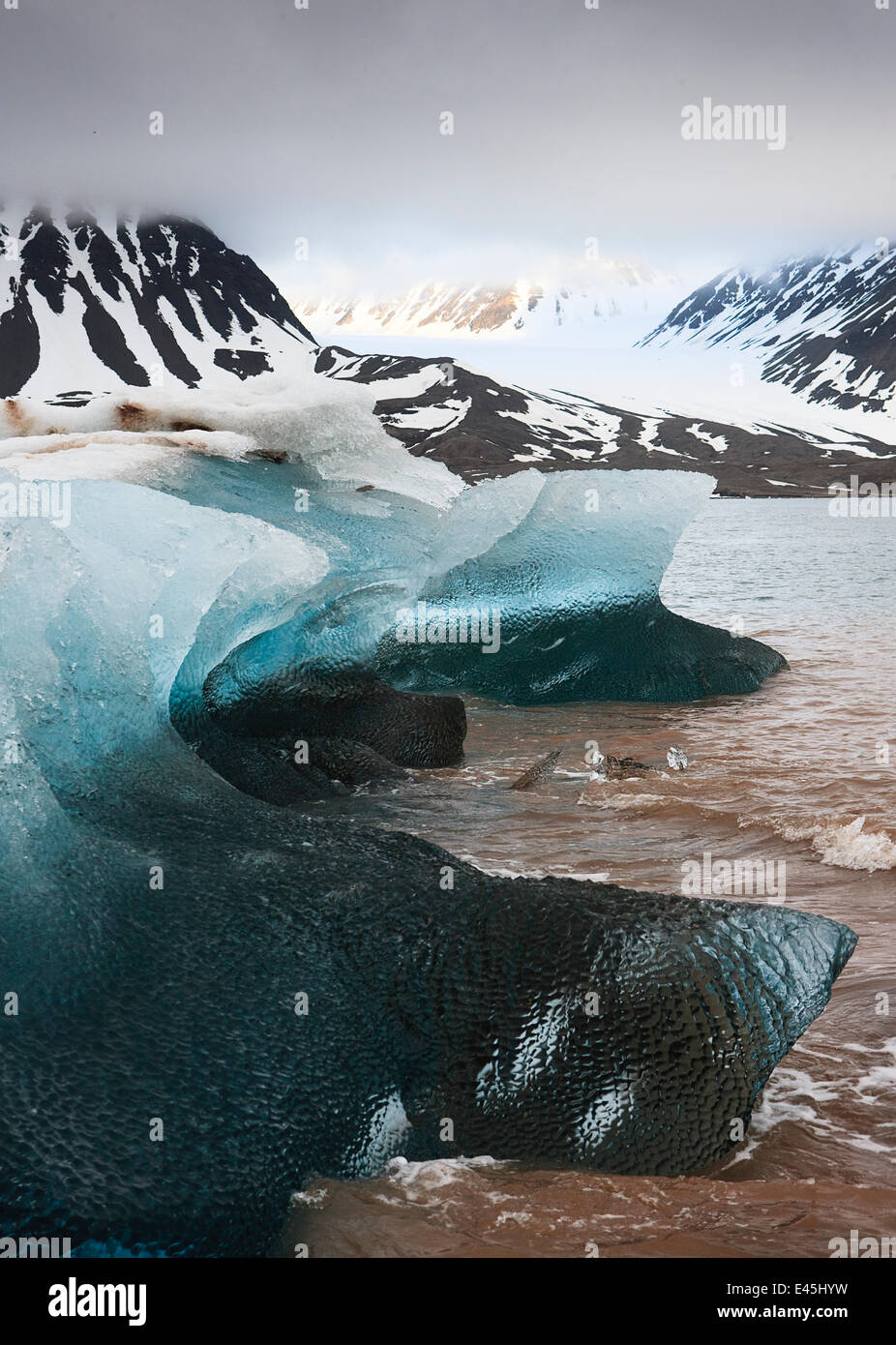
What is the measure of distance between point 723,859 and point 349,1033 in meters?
3.90

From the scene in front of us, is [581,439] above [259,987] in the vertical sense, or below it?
above

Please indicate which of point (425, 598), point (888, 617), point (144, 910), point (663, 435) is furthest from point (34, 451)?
point (663, 435)

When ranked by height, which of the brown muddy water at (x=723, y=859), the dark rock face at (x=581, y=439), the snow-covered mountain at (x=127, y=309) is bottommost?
the brown muddy water at (x=723, y=859)

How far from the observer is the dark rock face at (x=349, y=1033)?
3449mm

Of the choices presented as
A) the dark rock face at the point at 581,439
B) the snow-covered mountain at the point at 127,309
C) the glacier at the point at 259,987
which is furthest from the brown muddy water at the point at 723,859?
the snow-covered mountain at the point at 127,309

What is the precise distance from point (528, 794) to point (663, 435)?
471 ft

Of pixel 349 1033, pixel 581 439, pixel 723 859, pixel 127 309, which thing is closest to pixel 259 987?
pixel 349 1033

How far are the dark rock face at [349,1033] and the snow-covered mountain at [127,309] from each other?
437 feet

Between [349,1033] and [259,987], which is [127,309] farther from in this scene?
[349,1033]

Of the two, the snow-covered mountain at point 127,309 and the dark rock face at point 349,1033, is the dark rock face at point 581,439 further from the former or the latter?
the dark rock face at point 349,1033

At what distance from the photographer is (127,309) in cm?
16300

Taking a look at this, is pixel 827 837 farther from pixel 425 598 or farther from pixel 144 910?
pixel 425 598

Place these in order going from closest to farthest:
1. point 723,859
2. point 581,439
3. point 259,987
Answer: point 259,987 < point 723,859 < point 581,439

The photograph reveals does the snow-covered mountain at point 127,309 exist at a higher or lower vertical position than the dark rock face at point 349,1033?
higher
